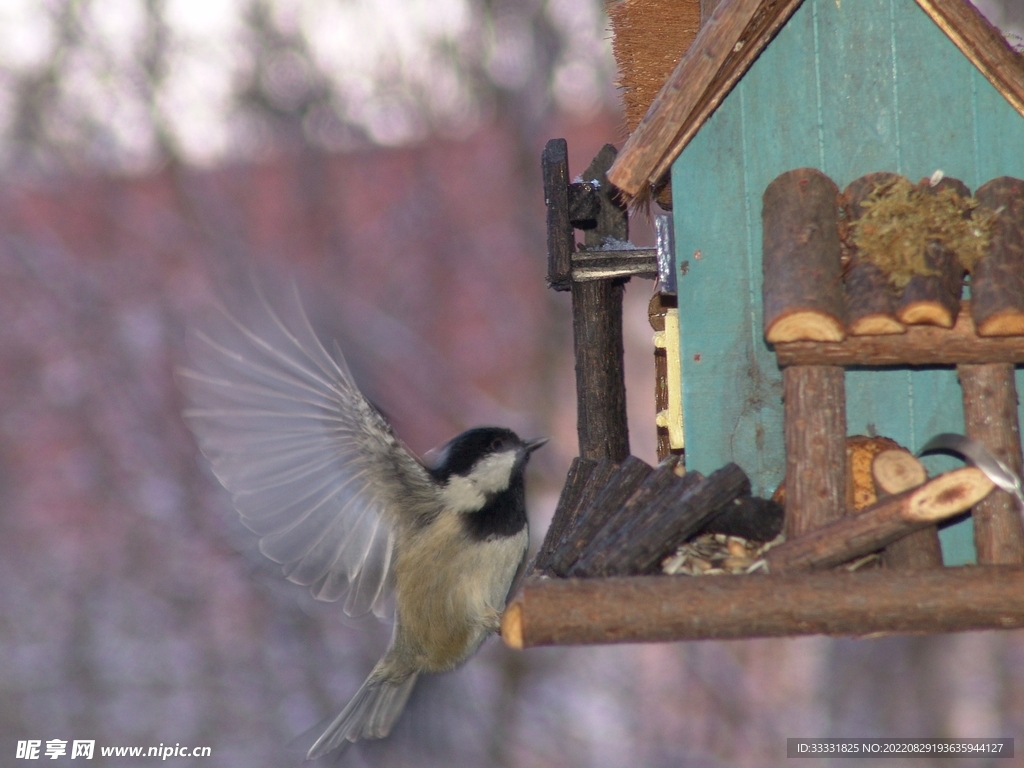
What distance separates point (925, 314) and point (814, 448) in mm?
311

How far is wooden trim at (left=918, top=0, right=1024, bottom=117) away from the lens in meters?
2.38

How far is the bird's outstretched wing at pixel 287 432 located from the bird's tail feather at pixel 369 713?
516 millimetres

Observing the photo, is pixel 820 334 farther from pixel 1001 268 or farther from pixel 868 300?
pixel 1001 268

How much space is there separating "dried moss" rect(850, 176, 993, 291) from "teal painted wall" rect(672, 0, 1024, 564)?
0.19 m

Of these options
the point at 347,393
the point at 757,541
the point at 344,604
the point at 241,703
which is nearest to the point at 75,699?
the point at 241,703

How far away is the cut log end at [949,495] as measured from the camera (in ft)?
A: 6.26

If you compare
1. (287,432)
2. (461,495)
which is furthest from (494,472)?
(287,432)

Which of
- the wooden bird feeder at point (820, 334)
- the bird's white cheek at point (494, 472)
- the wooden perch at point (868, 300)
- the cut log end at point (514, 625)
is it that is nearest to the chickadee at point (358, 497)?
the bird's white cheek at point (494, 472)

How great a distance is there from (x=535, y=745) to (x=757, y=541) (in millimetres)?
3861

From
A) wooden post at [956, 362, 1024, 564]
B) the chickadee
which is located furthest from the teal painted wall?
the chickadee

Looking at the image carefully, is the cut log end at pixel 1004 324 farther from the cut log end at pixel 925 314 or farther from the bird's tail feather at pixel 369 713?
the bird's tail feather at pixel 369 713

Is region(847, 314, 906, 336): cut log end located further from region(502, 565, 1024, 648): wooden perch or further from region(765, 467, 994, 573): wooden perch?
region(502, 565, 1024, 648): wooden perch

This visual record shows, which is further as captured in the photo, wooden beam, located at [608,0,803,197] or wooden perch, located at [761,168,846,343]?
wooden beam, located at [608,0,803,197]

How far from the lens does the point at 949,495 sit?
6.29 ft
